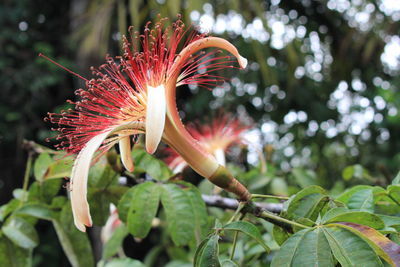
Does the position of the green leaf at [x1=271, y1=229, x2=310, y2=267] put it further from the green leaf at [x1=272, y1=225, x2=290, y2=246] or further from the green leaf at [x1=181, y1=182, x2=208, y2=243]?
Result: the green leaf at [x1=181, y1=182, x2=208, y2=243]

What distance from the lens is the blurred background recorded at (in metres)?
3.43

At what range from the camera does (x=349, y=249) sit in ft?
2.13

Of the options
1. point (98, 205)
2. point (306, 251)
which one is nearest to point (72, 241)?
point (98, 205)

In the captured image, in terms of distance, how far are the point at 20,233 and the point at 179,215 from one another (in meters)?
0.43

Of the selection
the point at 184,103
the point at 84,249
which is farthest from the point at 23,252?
the point at 184,103

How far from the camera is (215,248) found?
73 cm

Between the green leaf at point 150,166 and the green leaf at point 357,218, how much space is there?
49 centimetres

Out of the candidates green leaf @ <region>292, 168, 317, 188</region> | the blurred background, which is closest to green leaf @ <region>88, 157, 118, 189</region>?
green leaf @ <region>292, 168, 317, 188</region>

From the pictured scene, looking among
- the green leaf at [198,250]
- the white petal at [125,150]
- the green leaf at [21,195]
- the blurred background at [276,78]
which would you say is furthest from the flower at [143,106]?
the blurred background at [276,78]

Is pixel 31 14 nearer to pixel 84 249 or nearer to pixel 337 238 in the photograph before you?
pixel 84 249

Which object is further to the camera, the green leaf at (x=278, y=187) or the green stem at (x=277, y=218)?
the green leaf at (x=278, y=187)

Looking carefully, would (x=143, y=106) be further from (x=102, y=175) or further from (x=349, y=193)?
(x=349, y=193)

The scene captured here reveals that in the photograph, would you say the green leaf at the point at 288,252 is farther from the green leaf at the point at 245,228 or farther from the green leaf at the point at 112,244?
the green leaf at the point at 112,244

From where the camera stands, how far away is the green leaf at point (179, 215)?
3.16ft
